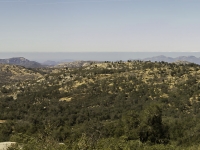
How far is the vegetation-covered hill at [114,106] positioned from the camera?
49125mm

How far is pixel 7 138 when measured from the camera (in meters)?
54.2

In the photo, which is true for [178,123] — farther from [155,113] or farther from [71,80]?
[71,80]

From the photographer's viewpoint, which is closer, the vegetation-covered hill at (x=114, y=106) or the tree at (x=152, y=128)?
the tree at (x=152, y=128)

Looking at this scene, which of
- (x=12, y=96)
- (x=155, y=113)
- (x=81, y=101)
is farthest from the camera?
(x=12, y=96)

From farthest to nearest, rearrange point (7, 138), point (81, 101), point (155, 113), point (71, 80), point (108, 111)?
1. point (71, 80)
2. point (81, 101)
3. point (108, 111)
4. point (7, 138)
5. point (155, 113)

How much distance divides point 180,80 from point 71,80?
1744 inches

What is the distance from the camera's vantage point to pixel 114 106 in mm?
80125

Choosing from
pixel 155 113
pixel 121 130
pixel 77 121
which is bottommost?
pixel 77 121

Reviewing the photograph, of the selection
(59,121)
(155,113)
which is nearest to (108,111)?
(59,121)

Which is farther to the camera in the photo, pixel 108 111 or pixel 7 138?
pixel 108 111

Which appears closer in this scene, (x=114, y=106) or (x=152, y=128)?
(x=152, y=128)

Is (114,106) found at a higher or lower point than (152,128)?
lower

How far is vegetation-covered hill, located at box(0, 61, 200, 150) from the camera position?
4912 cm

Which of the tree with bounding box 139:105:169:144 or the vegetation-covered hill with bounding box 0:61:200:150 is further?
the vegetation-covered hill with bounding box 0:61:200:150
